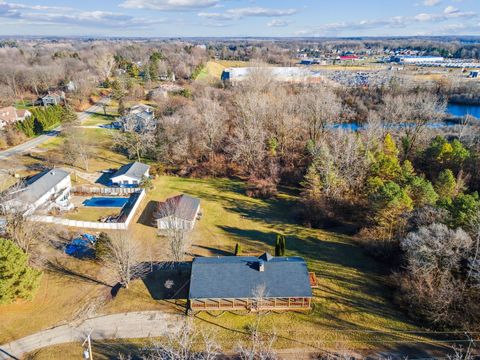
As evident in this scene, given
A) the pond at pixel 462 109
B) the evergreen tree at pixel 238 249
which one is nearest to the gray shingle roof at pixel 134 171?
the evergreen tree at pixel 238 249

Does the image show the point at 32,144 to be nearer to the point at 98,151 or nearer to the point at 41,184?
the point at 98,151

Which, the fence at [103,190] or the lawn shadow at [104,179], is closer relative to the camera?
the fence at [103,190]

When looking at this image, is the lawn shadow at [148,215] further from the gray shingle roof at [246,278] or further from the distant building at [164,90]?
the distant building at [164,90]

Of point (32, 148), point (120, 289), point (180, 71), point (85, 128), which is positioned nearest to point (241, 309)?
point (120, 289)

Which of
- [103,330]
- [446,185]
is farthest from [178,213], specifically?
[446,185]

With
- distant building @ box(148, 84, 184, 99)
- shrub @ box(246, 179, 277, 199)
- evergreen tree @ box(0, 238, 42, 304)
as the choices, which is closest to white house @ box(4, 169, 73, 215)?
evergreen tree @ box(0, 238, 42, 304)
